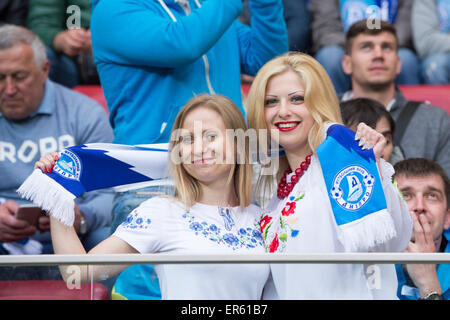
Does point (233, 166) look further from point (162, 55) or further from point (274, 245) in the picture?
point (162, 55)

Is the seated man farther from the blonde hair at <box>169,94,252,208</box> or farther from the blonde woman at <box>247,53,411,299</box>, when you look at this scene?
the blonde hair at <box>169,94,252,208</box>

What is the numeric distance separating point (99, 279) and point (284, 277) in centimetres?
35

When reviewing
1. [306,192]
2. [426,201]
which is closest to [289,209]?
[306,192]

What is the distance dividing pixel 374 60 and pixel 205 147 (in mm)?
1221

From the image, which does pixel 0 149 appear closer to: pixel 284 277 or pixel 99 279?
pixel 99 279

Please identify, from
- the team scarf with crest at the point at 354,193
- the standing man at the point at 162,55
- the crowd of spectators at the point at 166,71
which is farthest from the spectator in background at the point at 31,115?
the team scarf with crest at the point at 354,193

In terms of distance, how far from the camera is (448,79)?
3.14 metres

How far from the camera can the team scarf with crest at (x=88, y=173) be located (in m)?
1.73

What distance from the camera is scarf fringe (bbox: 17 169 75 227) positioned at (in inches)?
67.8

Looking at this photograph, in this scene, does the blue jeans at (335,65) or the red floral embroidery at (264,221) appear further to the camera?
the blue jeans at (335,65)

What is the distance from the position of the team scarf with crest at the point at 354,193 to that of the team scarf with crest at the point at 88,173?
1.37 ft

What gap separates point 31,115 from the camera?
2.70m

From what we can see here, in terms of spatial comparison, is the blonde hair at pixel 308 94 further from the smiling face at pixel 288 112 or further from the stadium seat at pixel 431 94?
the stadium seat at pixel 431 94

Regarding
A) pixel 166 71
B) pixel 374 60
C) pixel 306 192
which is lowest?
pixel 306 192
